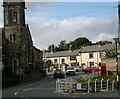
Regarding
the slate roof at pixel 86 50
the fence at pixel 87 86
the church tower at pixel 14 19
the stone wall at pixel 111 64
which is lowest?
the fence at pixel 87 86

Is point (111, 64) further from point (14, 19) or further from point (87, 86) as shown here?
point (14, 19)

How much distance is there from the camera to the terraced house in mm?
103438

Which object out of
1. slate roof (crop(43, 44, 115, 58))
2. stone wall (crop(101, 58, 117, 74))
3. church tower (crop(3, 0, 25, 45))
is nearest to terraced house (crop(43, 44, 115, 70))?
slate roof (crop(43, 44, 115, 58))

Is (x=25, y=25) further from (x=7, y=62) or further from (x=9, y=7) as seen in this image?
(x=7, y=62)

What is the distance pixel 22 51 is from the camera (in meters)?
64.9

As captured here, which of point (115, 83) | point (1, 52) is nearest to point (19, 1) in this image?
point (1, 52)

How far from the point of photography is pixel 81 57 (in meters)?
108

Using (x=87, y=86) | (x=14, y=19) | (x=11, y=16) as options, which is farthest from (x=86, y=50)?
(x=87, y=86)

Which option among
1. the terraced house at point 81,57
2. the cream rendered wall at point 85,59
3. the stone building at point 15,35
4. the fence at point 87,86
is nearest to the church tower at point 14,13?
the stone building at point 15,35

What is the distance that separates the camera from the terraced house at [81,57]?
339 ft

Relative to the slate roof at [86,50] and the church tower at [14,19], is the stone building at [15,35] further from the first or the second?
the slate roof at [86,50]

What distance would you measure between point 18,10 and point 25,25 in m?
5.26

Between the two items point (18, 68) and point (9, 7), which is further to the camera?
point (9, 7)

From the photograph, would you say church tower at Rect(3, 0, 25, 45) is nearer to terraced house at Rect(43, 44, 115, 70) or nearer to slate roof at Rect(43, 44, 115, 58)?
terraced house at Rect(43, 44, 115, 70)
